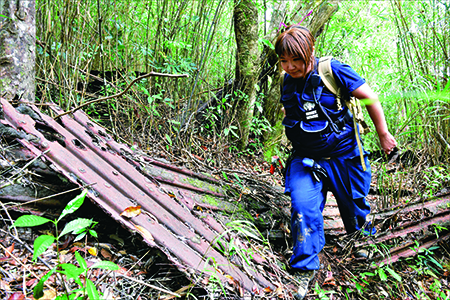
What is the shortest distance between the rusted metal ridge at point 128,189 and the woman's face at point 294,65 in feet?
4.29

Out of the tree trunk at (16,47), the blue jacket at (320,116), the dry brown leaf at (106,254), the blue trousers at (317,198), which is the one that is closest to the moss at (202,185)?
the blue trousers at (317,198)

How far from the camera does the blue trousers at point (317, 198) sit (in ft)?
7.20

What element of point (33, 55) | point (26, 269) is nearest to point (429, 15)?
point (33, 55)

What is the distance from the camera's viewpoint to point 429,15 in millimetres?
3467

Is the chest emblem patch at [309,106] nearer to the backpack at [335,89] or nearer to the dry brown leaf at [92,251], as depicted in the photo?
the backpack at [335,89]

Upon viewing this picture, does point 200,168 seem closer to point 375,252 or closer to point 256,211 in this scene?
point 256,211

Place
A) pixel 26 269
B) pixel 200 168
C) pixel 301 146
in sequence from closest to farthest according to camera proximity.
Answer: pixel 26 269, pixel 301 146, pixel 200 168

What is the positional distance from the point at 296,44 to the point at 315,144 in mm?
805

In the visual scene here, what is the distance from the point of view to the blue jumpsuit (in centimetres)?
221

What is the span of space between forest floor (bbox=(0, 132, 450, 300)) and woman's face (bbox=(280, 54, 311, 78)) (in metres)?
1.44

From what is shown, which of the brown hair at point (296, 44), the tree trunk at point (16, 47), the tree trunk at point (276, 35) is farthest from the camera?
the tree trunk at point (276, 35)

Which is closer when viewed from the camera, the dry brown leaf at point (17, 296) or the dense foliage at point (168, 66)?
the dry brown leaf at point (17, 296)

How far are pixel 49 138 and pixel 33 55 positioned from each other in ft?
2.58

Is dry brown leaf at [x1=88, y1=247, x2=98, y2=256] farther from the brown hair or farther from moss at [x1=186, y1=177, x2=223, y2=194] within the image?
the brown hair
